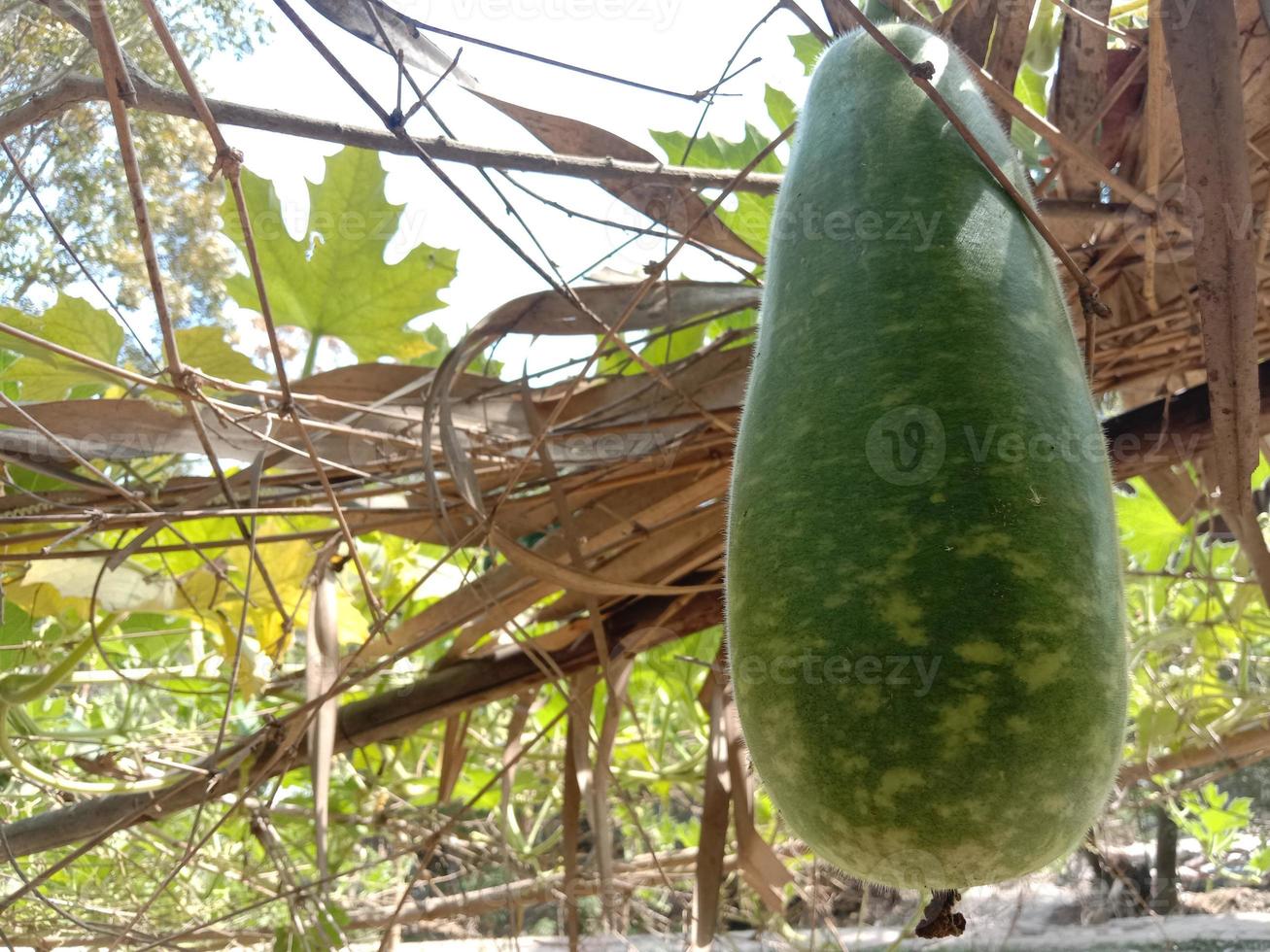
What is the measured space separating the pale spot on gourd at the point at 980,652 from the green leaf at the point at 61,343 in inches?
35.6

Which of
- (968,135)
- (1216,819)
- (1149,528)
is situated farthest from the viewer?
(1216,819)

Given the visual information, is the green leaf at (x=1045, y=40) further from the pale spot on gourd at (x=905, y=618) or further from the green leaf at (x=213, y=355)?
the green leaf at (x=213, y=355)

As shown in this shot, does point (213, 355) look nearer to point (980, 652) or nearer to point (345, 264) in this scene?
point (345, 264)

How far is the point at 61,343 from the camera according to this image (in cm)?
108

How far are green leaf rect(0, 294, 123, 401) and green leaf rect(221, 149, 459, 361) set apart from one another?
178mm

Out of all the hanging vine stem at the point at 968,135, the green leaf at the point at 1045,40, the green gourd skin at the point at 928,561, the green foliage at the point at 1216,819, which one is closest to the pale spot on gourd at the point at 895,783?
the green gourd skin at the point at 928,561

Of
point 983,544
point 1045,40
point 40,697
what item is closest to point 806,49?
point 1045,40

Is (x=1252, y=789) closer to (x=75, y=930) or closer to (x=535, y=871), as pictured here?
(x=535, y=871)

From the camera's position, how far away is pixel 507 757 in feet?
4.19

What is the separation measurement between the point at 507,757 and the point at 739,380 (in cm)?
58

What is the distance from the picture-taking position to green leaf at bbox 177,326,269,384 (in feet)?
3.58

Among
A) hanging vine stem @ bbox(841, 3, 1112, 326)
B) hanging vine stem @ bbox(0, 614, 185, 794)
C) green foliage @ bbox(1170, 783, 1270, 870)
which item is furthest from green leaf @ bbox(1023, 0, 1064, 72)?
green foliage @ bbox(1170, 783, 1270, 870)

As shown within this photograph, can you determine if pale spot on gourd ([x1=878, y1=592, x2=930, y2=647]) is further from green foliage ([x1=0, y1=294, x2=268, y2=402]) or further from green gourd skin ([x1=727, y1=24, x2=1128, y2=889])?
green foliage ([x1=0, y1=294, x2=268, y2=402])

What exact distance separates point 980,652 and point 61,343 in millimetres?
999
